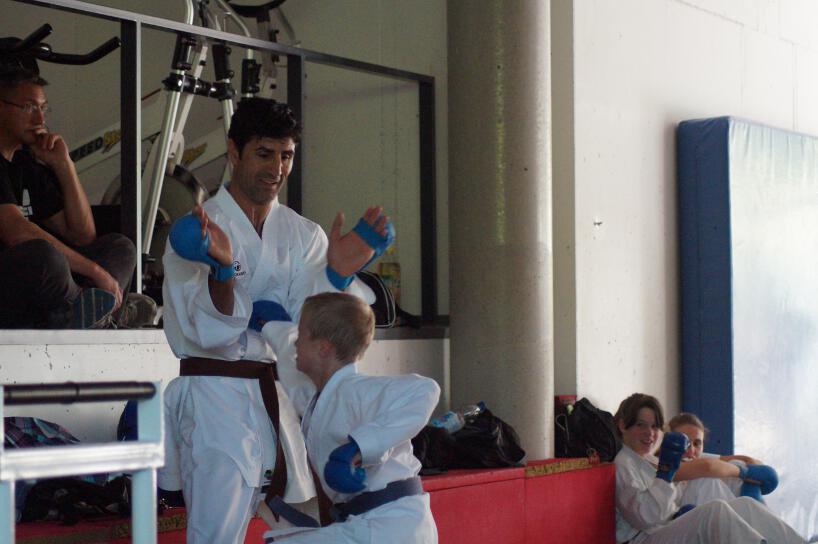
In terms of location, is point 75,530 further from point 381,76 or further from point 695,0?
point 695,0

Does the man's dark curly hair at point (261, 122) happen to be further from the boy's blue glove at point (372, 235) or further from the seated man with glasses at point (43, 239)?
the seated man with glasses at point (43, 239)

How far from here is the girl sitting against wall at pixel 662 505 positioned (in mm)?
4891

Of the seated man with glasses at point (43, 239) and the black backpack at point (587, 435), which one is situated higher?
the seated man with glasses at point (43, 239)

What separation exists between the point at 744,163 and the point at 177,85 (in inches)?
119

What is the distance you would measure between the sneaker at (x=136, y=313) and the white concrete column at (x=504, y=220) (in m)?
1.57

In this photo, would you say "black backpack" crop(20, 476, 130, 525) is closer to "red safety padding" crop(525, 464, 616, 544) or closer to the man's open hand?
the man's open hand

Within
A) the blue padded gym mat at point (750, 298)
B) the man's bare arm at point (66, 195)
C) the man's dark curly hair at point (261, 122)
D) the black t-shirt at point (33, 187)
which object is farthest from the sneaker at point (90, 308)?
the blue padded gym mat at point (750, 298)

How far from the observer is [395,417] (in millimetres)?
2977

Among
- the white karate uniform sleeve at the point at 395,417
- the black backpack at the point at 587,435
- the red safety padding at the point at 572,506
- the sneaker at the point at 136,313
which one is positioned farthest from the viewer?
the black backpack at the point at 587,435

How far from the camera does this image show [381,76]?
6004 millimetres

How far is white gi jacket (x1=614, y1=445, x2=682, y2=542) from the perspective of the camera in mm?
5148

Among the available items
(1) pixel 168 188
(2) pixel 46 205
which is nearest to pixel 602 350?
(1) pixel 168 188

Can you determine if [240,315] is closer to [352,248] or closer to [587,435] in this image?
[352,248]

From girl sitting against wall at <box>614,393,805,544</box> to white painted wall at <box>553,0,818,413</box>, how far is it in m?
0.45
